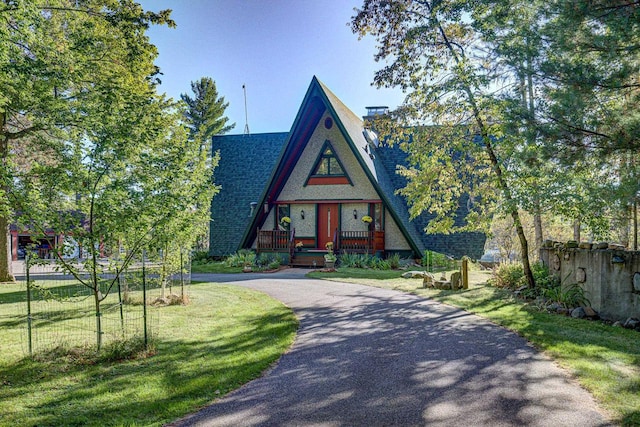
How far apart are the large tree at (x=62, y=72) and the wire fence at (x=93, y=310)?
119 centimetres

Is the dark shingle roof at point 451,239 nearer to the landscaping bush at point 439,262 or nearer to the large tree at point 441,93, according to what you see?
the landscaping bush at point 439,262

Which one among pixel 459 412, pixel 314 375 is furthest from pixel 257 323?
pixel 459 412

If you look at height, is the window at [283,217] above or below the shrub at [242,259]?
above

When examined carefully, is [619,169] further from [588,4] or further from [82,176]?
[82,176]

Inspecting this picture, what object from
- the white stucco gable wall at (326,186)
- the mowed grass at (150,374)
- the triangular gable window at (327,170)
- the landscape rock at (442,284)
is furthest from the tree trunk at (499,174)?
the triangular gable window at (327,170)

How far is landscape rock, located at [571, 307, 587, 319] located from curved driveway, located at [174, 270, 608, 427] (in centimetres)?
→ 199

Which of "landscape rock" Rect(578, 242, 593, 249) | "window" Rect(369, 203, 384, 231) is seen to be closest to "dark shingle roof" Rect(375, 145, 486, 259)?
"window" Rect(369, 203, 384, 231)

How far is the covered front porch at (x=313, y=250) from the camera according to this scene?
17781 mm

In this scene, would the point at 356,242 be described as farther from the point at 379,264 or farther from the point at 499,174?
the point at 499,174

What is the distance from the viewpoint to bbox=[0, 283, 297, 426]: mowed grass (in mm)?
3688

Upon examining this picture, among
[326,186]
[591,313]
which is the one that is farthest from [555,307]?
[326,186]

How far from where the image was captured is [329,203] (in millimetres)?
18922

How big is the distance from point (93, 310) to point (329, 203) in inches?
473

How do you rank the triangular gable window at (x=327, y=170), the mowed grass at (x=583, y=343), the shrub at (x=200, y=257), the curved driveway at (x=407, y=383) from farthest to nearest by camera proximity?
the shrub at (x=200, y=257) < the triangular gable window at (x=327, y=170) < the mowed grass at (x=583, y=343) < the curved driveway at (x=407, y=383)
